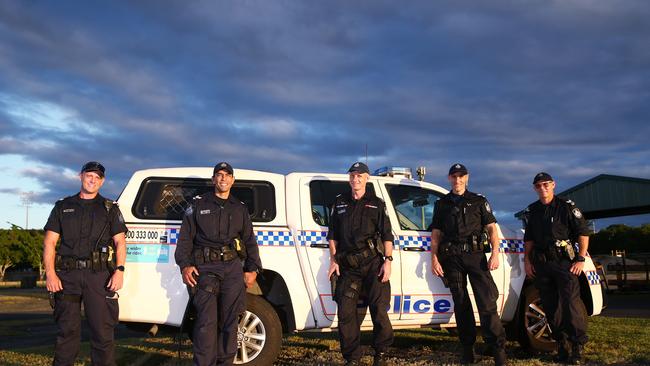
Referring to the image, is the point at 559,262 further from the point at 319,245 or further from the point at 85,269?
the point at 85,269

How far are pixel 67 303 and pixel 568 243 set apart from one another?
4.58 metres

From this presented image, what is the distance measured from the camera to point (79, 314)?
460 cm

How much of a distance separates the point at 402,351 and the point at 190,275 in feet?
9.94

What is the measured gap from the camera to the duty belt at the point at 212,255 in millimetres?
4711

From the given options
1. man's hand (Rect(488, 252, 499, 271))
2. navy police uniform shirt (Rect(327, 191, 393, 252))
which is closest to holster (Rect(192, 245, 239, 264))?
navy police uniform shirt (Rect(327, 191, 393, 252))

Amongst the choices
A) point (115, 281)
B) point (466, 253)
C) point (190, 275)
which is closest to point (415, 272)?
point (466, 253)

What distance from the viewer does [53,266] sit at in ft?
14.7

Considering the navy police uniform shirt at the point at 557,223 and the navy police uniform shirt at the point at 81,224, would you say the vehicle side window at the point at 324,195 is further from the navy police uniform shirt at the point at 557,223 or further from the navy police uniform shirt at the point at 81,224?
the navy police uniform shirt at the point at 81,224

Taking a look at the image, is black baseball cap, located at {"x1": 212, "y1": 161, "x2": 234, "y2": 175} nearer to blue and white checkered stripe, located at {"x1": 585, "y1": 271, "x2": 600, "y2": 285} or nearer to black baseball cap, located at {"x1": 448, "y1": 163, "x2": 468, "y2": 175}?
black baseball cap, located at {"x1": 448, "y1": 163, "x2": 468, "y2": 175}

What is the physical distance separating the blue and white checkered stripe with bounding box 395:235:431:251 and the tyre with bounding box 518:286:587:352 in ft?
4.08

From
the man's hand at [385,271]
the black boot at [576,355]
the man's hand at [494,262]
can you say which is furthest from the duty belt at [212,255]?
the black boot at [576,355]

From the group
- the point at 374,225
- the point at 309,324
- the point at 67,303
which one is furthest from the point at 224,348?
the point at 374,225

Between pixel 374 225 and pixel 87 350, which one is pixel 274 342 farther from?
pixel 87 350

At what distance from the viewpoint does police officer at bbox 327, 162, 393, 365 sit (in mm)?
5016
